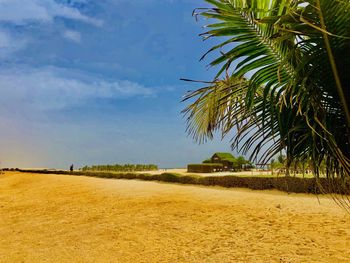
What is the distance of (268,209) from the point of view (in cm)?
980

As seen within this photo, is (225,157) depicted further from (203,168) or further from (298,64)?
(298,64)

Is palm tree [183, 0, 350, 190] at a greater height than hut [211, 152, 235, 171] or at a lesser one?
lesser

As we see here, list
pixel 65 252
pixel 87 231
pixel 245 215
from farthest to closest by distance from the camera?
pixel 245 215 < pixel 87 231 < pixel 65 252

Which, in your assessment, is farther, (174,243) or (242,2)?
(174,243)

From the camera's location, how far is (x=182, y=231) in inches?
310

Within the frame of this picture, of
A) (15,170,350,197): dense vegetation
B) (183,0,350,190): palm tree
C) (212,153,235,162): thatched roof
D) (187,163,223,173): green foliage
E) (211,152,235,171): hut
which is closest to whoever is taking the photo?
Answer: (183,0,350,190): palm tree

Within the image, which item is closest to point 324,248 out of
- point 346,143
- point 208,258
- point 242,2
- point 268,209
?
point 208,258

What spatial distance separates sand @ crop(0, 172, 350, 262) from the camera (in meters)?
6.21

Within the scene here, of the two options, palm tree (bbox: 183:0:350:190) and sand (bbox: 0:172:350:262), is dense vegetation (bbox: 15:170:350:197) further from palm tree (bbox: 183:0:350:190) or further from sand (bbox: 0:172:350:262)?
palm tree (bbox: 183:0:350:190)

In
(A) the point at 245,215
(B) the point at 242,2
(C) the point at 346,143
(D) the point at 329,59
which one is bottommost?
(A) the point at 245,215

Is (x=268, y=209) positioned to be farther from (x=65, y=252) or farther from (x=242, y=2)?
(x=242, y=2)

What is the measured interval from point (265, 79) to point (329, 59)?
57 cm

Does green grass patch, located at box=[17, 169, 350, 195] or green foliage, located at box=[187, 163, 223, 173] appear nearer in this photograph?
green grass patch, located at box=[17, 169, 350, 195]

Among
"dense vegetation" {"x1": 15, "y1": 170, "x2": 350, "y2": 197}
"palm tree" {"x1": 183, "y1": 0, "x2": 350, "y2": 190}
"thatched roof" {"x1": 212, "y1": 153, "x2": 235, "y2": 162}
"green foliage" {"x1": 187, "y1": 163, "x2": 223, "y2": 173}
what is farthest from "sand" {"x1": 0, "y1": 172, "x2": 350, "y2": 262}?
"thatched roof" {"x1": 212, "y1": 153, "x2": 235, "y2": 162}
